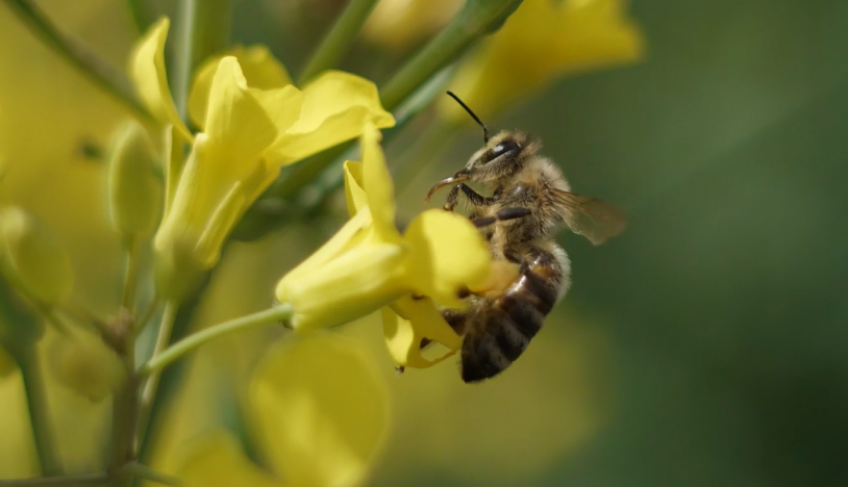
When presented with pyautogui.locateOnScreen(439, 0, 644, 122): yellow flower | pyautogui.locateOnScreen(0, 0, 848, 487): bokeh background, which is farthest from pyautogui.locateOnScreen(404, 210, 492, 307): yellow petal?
pyautogui.locateOnScreen(0, 0, 848, 487): bokeh background

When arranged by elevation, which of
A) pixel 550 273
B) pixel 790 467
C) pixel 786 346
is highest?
pixel 550 273

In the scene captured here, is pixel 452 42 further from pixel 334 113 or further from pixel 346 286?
pixel 346 286

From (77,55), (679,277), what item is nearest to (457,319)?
(77,55)

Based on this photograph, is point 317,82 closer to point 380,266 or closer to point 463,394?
point 380,266

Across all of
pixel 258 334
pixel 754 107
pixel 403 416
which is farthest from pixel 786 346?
pixel 258 334

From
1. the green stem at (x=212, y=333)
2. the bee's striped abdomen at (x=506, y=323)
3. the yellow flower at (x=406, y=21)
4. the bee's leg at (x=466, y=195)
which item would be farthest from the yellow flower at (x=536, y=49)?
the green stem at (x=212, y=333)
